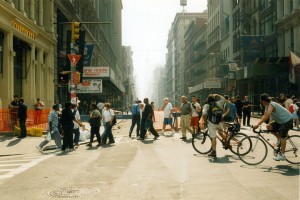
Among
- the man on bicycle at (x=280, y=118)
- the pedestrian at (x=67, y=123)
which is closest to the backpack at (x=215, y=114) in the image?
the man on bicycle at (x=280, y=118)

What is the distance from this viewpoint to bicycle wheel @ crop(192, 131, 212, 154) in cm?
1288

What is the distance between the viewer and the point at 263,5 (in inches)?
1914

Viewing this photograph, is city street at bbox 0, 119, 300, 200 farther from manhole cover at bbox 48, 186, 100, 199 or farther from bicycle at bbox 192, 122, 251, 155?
bicycle at bbox 192, 122, 251, 155

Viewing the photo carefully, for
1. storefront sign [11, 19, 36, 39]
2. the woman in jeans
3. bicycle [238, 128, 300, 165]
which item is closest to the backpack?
bicycle [238, 128, 300, 165]

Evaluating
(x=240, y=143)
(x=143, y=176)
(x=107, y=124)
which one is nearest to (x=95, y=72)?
(x=107, y=124)

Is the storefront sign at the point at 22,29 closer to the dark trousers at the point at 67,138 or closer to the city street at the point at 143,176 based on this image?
the dark trousers at the point at 67,138

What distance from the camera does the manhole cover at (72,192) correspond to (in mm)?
7494

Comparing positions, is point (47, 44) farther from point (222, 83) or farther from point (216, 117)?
point (222, 83)

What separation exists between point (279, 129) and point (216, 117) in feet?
6.57

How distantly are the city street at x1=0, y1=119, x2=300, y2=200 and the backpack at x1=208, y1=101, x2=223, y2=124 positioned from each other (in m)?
1.10

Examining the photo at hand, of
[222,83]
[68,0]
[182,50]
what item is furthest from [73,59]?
[182,50]

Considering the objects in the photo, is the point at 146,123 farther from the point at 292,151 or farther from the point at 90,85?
the point at 90,85

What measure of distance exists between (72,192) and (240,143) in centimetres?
533

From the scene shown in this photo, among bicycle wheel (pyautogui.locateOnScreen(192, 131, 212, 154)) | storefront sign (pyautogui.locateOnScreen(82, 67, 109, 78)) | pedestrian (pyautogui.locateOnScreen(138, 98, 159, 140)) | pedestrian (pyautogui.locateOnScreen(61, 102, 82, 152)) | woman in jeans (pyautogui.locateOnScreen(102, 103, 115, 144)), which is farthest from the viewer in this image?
storefront sign (pyautogui.locateOnScreen(82, 67, 109, 78))
